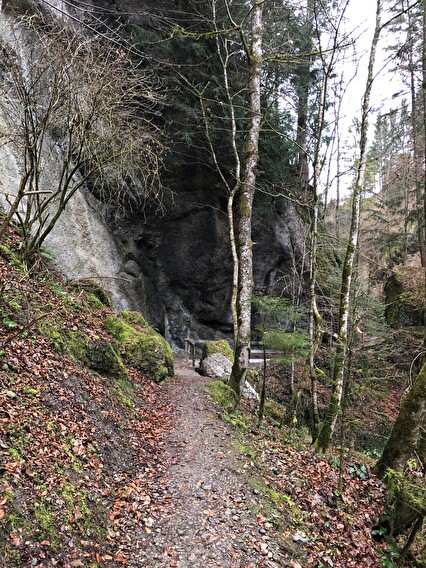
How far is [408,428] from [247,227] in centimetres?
488

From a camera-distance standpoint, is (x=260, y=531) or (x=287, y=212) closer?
(x=260, y=531)

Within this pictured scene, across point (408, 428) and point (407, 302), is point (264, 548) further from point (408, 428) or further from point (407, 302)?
point (407, 302)

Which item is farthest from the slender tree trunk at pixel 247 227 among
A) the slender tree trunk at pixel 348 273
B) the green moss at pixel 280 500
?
the green moss at pixel 280 500

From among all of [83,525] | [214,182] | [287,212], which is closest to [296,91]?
[214,182]

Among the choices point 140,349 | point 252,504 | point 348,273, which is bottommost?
point 252,504

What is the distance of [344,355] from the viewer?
6.43m

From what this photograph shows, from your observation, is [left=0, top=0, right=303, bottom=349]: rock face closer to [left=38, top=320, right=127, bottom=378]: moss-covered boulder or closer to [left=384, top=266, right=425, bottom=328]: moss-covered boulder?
[left=384, top=266, right=425, bottom=328]: moss-covered boulder

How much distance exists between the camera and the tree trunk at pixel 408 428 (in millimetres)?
5625

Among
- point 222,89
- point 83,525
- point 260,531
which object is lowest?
point 260,531

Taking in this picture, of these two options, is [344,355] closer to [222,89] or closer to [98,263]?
[98,263]

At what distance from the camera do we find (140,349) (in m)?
8.31

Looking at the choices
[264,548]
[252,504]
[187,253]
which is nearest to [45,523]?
[264,548]

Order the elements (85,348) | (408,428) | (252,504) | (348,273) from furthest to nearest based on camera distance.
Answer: (348,273)
(85,348)
(408,428)
(252,504)

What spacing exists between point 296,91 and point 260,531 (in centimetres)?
1458
